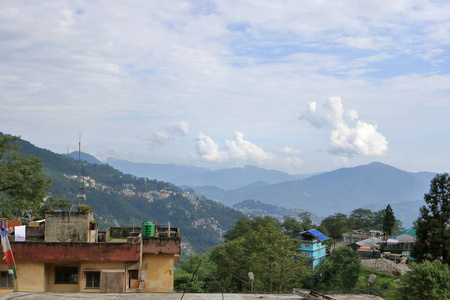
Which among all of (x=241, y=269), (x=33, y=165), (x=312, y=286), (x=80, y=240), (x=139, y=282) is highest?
(x=33, y=165)

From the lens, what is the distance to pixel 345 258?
2643 inches

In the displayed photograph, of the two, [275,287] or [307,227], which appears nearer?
[275,287]

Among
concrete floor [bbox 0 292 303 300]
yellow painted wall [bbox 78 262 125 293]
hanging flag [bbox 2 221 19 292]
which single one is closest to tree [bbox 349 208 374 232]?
yellow painted wall [bbox 78 262 125 293]

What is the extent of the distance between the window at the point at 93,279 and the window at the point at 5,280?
3.50m

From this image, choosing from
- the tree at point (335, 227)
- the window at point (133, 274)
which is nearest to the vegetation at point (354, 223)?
the tree at point (335, 227)


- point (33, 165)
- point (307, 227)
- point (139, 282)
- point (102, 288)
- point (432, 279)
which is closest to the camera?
point (102, 288)

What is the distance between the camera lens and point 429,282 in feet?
123

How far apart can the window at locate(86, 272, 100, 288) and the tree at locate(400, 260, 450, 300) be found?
27244mm

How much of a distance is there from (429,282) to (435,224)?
901 cm

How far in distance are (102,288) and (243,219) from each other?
8683 cm

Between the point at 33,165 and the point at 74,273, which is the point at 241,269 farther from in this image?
the point at 74,273

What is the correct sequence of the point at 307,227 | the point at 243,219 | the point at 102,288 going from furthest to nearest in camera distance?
the point at 307,227, the point at 243,219, the point at 102,288

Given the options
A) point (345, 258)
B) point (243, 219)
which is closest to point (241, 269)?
point (345, 258)

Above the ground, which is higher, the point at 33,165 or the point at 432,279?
the point at 33,165
